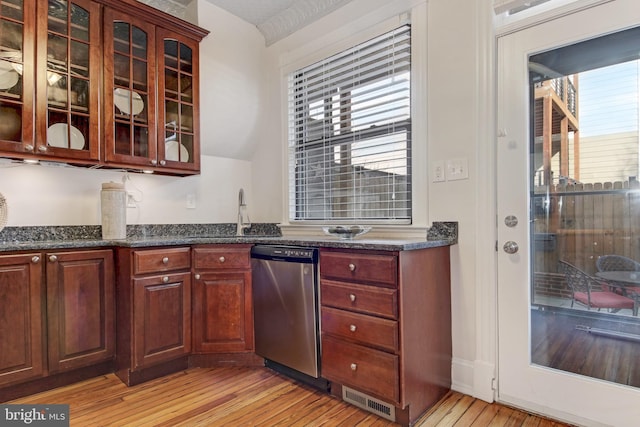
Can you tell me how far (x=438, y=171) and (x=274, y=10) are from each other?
6.67 ft

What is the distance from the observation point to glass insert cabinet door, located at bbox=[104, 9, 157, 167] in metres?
2.40

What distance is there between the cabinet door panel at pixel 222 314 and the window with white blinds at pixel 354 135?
896 mm

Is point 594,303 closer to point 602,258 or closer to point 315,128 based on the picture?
point 602,258

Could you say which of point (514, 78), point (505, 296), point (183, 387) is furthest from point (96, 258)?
point (514, 78)

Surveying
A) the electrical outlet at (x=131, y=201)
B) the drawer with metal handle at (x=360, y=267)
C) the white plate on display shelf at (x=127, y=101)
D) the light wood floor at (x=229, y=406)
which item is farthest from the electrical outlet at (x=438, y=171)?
the electrical outlet at (x=131, y=201)

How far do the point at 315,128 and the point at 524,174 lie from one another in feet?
5.37

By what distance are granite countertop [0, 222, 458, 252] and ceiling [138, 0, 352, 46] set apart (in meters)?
1.82

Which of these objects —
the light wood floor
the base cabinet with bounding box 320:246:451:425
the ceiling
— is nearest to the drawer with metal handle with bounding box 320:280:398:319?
the base cabinet with bounding box 320:246:451:425

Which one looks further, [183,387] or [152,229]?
[152,229]

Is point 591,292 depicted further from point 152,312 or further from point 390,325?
point 152,312

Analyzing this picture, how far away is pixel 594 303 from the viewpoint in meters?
1.75

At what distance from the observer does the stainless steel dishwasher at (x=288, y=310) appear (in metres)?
2.11

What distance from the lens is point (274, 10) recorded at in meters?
3.04

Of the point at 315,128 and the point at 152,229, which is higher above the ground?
the point at 315,128
